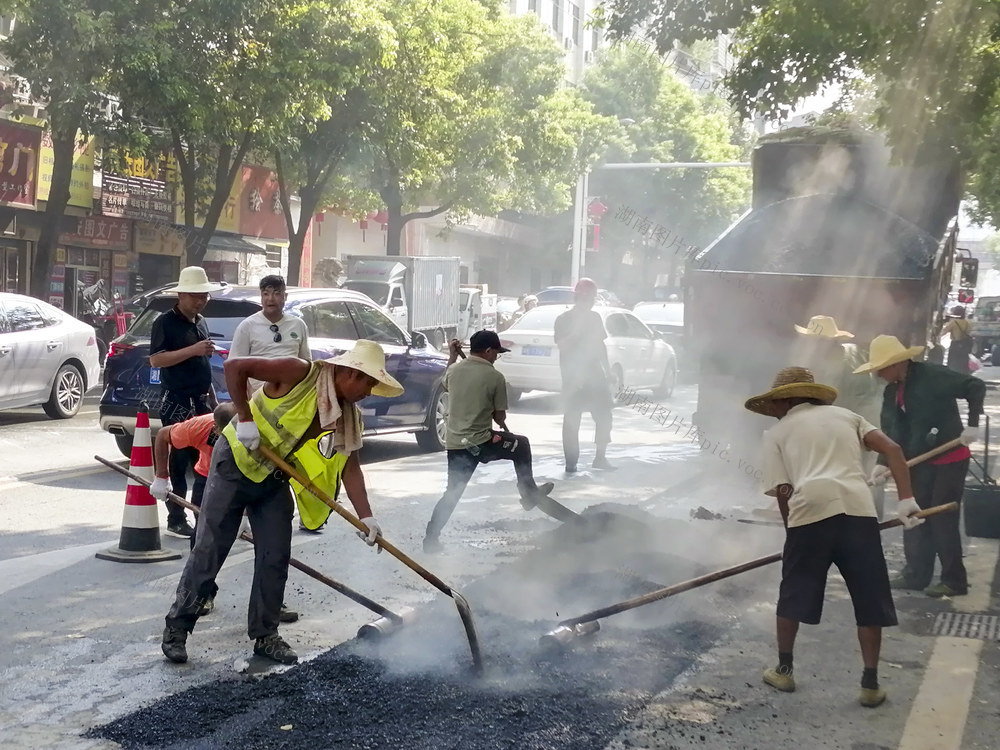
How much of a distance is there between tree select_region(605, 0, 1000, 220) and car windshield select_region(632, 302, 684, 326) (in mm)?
11344

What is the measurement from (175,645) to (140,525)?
2.06 m

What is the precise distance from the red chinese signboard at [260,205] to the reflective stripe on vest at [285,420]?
73.6ft

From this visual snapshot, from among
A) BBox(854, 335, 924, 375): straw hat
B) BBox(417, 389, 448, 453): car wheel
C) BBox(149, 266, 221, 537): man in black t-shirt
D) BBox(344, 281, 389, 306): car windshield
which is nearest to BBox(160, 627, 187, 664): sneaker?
BBox(149, 266, 221, 537): man in black t-shirt

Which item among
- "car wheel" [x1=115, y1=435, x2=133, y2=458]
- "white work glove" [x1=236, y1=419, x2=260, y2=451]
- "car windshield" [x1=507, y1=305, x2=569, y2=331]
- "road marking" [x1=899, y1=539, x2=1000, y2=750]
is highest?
"car windshield" [x1=507, y1=305, x2=569, y2=331]

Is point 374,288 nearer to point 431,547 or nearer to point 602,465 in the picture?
point 602,465

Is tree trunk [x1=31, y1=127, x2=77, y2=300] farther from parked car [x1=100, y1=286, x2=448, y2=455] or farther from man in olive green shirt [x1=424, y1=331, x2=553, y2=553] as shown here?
man in olive green shirt [x1=424, y1=331, x2=553, y2=553]

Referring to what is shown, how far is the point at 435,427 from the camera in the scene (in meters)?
11.8

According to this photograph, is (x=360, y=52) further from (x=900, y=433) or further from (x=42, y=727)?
(x=42, y=727)

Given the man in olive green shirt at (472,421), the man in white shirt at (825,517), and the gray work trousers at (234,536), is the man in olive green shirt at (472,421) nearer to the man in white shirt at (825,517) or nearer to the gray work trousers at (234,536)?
the gray work trousers at (234,536)

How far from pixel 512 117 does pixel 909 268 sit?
21.6 m

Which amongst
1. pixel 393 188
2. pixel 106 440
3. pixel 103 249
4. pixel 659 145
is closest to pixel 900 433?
pixel 106 440

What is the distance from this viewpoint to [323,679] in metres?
4.84

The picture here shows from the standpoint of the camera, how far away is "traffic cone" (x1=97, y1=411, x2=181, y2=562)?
689 cm

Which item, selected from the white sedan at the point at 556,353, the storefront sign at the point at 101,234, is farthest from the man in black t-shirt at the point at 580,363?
the storefront sign at the point at 101,234
